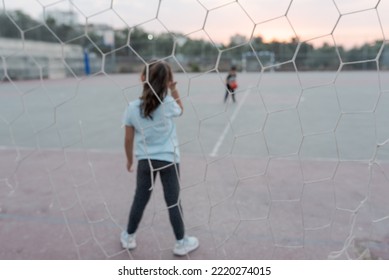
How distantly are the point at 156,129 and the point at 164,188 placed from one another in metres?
0.37

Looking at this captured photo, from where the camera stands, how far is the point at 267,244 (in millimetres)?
2320

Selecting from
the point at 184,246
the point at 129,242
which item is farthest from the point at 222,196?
the point at 129,242

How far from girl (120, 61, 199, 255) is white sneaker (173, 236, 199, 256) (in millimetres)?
152

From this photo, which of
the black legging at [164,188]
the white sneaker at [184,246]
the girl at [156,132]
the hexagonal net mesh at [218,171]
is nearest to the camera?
the hexagonal net mesh at [218,171]

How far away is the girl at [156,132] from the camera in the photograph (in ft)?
6.12

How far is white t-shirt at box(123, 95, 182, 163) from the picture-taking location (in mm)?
1928

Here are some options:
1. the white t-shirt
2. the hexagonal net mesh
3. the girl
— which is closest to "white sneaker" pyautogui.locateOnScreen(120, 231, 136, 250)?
the hexagonal net mesh

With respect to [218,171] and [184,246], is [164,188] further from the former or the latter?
[218,171]

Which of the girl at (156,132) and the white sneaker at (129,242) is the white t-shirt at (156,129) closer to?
the girl at (156,132)

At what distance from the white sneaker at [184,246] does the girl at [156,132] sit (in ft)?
0.50

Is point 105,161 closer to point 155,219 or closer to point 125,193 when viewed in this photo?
point 125,193

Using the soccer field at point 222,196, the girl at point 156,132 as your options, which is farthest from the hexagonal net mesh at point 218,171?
the girl at point 156,132

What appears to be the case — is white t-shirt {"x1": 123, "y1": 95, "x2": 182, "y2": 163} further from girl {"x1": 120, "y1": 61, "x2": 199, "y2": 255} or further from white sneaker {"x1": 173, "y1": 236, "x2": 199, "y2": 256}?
white sneaker {"x1": 173, "y1": 236, "x2": 199, "y2": 256}
